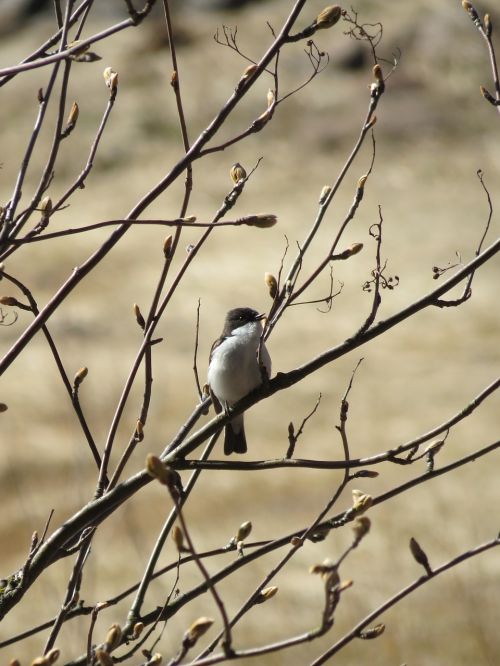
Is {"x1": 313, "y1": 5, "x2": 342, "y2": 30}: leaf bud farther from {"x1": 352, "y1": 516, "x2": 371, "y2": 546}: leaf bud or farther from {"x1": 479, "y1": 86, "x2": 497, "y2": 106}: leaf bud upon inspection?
{"x1": 352, "y1": 516, "x2": 371, "y2": 546}: leaf bud

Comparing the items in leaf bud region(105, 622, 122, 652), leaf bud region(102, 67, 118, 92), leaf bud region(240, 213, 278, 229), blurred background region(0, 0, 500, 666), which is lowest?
leaf bud region(105, 622, 122, 652)

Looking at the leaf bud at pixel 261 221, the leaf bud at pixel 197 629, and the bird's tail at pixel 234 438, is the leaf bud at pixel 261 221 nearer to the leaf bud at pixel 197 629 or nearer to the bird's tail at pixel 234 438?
the leaf bud at pixel 197 629

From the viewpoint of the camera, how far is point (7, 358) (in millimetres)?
2129

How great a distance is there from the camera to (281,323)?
559 inches

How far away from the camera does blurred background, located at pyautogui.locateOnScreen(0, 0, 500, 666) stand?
862 centimetres

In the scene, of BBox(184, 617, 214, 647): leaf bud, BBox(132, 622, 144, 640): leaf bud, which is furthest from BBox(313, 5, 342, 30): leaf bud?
BBox(132, 622, 144, 640): leaf bud

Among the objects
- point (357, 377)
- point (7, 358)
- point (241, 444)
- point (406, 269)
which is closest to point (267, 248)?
point (406, 269)

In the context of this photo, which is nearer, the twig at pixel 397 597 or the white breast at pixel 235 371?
the twig at pixel 397 597

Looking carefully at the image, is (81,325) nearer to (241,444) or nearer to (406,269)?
(406,269)

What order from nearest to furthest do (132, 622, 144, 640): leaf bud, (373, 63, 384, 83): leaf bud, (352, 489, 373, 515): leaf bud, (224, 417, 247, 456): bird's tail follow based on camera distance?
(352, 489, 373, 515): leaf bud < (132, 622, 144, 640): leaf bud < (373, 63, 384, 83): leaf bud < (224, 417, 247, 456): bird's tail

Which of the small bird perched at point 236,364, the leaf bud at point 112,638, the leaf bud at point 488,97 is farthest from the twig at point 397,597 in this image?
the small bird perched at point 236,364

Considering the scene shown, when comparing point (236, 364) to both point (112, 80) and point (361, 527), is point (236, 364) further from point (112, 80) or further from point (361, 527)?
point (361, 527)

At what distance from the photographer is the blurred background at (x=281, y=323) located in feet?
28.3

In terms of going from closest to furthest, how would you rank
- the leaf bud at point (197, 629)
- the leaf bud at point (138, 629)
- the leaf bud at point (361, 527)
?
the leaf bud at point (361, 527)
the leaf bud at point (197, 629)
the leaf bud at point (138, 629)
